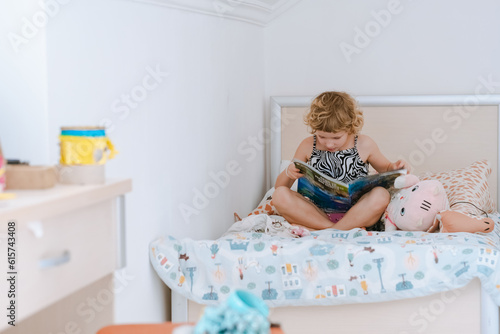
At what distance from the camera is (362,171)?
2266mm

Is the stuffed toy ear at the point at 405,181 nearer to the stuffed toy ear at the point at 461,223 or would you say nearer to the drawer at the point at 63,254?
the stuffed toy ear at the point at 461,223

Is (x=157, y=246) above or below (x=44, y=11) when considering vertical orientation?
below

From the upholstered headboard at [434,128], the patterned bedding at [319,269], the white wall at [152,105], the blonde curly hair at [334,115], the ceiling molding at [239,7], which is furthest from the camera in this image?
the upholstered headboard at [434,128]

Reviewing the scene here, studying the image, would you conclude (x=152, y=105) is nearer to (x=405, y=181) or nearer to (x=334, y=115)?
(x=334, y=115)

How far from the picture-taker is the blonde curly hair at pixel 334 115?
7.13ft

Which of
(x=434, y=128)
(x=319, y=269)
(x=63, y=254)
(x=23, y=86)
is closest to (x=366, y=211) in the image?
(x=319, y=269)

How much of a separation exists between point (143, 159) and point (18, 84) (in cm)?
44

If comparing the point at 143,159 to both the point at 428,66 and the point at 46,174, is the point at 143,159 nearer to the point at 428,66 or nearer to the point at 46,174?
the point at 46,174

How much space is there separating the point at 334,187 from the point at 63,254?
4.35 feet

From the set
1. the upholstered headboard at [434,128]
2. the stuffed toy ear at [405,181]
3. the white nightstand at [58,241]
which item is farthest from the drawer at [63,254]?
the upholstered headboard at [434,128]

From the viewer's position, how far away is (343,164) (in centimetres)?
227

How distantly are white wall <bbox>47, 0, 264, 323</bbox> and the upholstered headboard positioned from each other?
64cm

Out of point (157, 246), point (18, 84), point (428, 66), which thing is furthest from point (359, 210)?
point (18, 84)

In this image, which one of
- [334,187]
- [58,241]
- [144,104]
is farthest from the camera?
[334,187]
